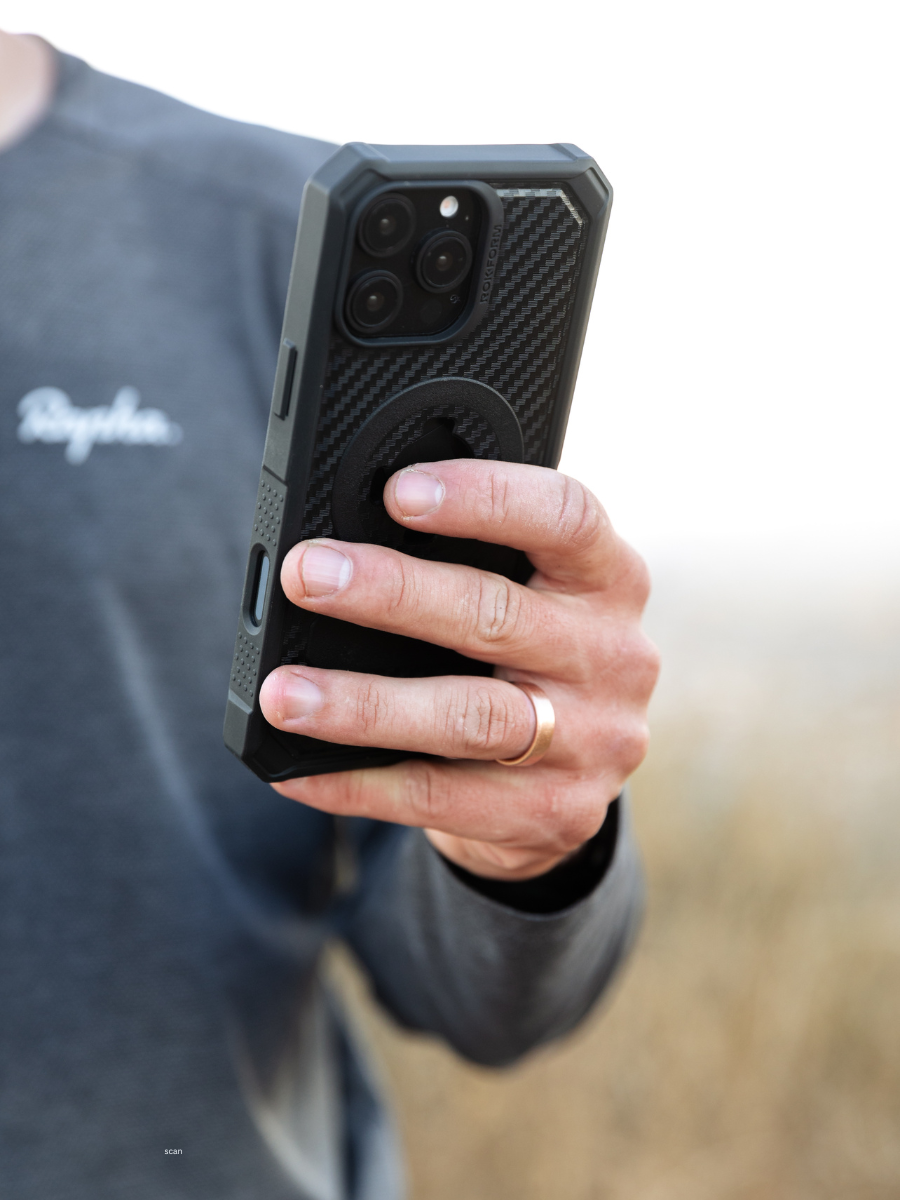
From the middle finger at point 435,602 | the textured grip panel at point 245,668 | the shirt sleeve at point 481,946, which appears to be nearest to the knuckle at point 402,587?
the middle finger at point 435,602

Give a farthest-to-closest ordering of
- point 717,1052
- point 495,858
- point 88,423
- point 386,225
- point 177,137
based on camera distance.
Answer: point 717,1052 < point 177,137 < point 88,423 < point 495,858 < point 386,225

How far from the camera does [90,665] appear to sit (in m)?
1.20

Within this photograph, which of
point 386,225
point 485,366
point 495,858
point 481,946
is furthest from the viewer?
point 481,946

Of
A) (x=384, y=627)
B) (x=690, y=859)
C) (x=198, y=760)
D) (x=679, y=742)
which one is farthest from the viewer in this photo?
(x=679, y=742)

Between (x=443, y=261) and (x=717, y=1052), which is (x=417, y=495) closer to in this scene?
(x=443, y=261)

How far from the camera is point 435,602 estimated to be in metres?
0.71

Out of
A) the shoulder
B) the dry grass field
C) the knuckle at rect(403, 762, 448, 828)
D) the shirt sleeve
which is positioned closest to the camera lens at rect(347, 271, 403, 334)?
the knuckle at rect(403, 762, 448, 828)

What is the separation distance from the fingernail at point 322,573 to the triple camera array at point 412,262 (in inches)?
6.0

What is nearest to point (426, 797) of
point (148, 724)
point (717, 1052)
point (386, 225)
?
point (386, 225)

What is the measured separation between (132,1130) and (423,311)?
3.45 ft

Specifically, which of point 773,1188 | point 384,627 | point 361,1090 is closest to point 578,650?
point 384,627

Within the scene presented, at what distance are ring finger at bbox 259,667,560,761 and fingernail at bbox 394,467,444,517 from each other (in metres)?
0.13

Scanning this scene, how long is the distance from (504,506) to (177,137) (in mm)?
872

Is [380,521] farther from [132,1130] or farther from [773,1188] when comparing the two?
[773,1188]
